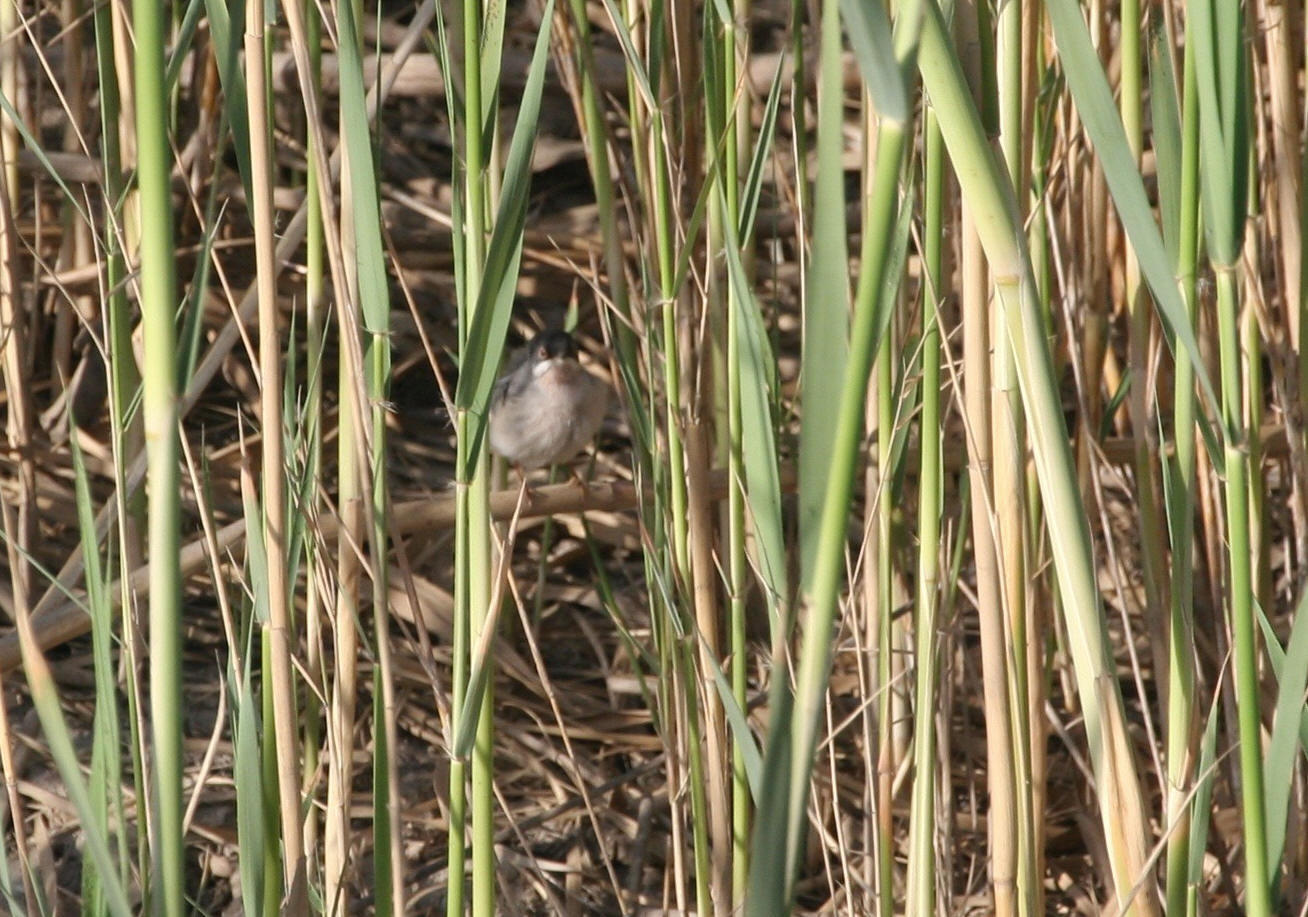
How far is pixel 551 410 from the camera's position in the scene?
3209 millimetres

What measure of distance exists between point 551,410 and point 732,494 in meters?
1.66

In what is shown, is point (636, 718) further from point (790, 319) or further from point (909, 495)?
point (790, 319)

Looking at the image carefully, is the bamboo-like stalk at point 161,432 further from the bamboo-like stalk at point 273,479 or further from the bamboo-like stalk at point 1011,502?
the bamboo-like stalk at point 1011,502

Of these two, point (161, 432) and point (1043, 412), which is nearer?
point (161, 432)

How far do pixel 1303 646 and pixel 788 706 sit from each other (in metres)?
0.54

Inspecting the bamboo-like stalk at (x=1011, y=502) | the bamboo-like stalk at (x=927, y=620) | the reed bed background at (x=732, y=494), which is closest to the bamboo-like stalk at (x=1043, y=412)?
the reed bed background at (x=732, y=494)

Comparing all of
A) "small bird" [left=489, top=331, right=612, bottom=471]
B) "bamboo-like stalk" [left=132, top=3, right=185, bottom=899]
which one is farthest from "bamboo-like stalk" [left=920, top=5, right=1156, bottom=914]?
"small bird" [left=489, top=331, right=612, bottom=471]

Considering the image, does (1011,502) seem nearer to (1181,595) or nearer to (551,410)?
(1181,595)

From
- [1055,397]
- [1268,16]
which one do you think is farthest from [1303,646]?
[1268,16]

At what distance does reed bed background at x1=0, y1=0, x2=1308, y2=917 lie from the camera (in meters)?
1.00

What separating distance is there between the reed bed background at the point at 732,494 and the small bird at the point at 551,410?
402 mm

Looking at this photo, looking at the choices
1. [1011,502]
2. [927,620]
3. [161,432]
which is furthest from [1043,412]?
[161,432]

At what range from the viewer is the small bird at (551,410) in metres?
3.22

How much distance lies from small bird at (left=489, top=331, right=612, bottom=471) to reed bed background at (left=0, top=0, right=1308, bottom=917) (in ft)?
1.32
